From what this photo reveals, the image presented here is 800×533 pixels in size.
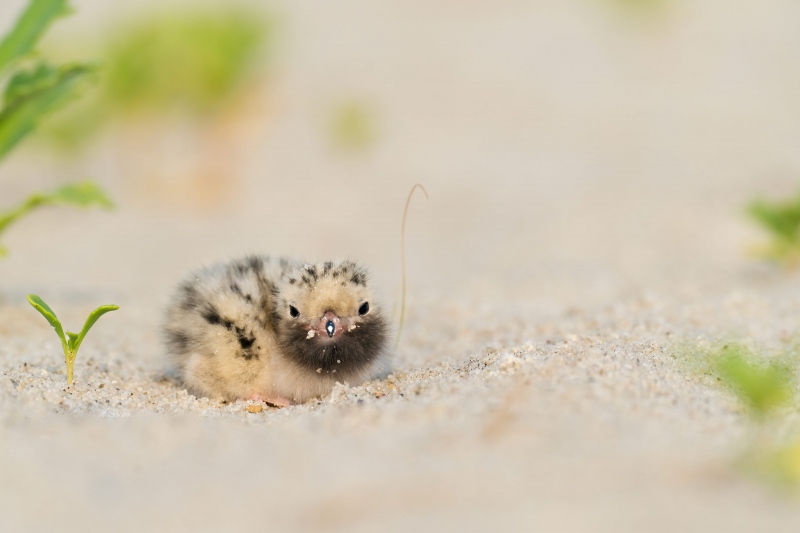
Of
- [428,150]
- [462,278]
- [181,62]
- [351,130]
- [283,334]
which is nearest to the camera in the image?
[283,334]

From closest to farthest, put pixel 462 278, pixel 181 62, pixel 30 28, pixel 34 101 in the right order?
pixel 30 28 → pixel 34 101 → pixel 462 278 → pixel 181 62

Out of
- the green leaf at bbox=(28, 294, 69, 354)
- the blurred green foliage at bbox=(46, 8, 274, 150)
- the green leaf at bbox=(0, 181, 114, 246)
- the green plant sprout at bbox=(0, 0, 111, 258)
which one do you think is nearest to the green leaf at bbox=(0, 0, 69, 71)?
the green plant sprout at bbox=(0, 0, 111, 258)

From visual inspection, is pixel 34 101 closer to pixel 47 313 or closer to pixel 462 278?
pixel 47 313

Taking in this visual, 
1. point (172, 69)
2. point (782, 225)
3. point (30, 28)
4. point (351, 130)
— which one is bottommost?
point (30, 28)

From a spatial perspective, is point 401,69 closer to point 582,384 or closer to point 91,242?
point 91,242

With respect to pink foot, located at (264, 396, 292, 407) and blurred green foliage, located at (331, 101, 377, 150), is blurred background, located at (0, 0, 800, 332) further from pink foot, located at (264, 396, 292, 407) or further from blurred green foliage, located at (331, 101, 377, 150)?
pink foot, located at (264, 396, 292, 407)

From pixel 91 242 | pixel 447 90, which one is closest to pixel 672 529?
pixel 91 242

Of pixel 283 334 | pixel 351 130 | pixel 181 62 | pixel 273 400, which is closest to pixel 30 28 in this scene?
pixel 283 334

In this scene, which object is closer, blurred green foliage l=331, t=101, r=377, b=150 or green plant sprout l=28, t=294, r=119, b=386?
green plant sprout l=28, t=294, r=119, b=386
